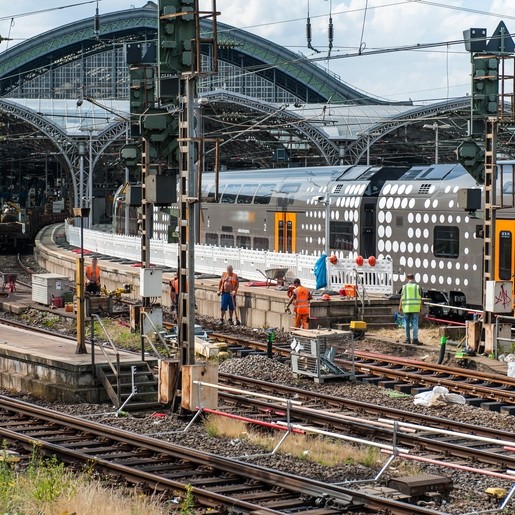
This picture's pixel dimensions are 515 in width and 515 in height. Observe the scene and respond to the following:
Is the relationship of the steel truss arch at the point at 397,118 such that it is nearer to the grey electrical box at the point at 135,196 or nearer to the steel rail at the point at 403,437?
the grey electrical box at the point at 135,196

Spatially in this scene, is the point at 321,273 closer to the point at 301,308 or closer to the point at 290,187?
the point at 301,308

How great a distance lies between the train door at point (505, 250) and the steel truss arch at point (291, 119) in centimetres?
3344

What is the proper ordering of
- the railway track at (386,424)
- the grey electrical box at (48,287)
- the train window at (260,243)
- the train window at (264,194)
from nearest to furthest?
1. the railway track at (386,424)
2. the grey electrical box at (48,287)
3. the train window at (264,194)
4. the train window at (260,243)

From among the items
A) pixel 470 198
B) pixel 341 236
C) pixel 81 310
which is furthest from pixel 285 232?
pixel 81 310

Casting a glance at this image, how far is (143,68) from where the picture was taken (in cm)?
2603

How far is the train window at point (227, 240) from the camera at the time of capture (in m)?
39.9

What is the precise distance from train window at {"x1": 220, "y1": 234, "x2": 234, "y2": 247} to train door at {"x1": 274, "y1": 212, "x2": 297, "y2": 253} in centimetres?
315

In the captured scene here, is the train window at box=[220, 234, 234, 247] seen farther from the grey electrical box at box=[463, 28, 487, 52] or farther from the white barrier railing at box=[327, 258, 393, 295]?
the grey electrical box at box=[463, 28, 487, 52]

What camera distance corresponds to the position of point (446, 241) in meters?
28.2

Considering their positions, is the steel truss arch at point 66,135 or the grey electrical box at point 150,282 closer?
the grey electrical box at point 150,282

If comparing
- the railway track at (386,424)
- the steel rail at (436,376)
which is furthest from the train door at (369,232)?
the railway track at (386,424)

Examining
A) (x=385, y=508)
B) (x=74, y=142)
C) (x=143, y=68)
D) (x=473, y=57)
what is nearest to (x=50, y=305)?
(x=143, y=68)

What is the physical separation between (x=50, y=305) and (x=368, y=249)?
8.85m

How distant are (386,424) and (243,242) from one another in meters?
25.7
